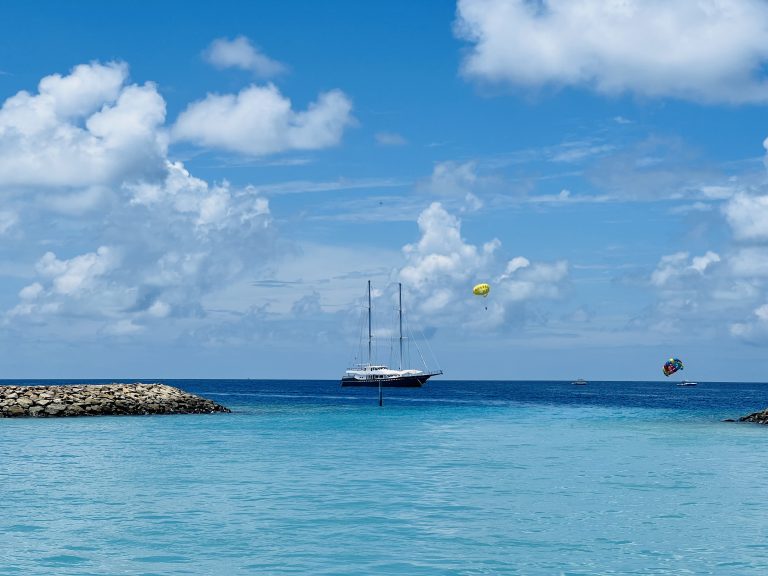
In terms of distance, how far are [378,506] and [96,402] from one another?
179ft

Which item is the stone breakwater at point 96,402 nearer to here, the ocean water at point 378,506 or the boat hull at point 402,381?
the ocean water at point 378,506

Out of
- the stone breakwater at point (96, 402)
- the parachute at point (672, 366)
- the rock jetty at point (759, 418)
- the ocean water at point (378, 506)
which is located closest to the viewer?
the ocean water at point (378, 506)

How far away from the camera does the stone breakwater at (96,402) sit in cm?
7162

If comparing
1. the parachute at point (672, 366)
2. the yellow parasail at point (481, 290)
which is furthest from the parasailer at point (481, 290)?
the parachute at point (672, 366)

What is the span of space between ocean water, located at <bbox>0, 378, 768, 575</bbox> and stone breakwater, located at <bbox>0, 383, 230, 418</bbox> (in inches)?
874

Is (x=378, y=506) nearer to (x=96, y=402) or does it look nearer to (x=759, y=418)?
(x=759, y=418)

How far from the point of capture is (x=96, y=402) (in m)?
74.4

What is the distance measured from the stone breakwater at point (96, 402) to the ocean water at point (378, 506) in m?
22.2

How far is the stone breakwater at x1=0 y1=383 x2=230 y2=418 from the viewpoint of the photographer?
71.6 meters

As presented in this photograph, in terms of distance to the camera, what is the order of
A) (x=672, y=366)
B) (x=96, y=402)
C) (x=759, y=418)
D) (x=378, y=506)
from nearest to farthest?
(x=378, y=506) < (x=759, y=418) < (x=96, y=402) < (x=672, y=366)

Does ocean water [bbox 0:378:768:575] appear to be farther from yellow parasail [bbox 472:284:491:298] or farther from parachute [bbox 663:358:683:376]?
parachute [bbox 663:358:683:376]

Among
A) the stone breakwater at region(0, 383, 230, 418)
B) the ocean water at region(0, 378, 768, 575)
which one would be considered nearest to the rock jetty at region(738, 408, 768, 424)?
the ocean water at region(0, 378, 768, 575)

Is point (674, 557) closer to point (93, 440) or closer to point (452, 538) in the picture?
point (452, 538)


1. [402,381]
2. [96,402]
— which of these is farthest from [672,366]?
[96,402]
